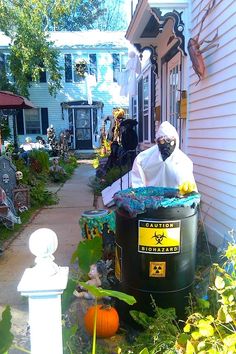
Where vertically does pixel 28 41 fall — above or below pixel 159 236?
above

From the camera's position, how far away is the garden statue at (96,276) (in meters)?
3.19

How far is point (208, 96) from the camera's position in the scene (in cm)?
459

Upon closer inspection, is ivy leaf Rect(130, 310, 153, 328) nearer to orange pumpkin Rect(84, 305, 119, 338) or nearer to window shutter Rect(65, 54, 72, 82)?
orange pumpkin Rect(84, 305, 119, 338)

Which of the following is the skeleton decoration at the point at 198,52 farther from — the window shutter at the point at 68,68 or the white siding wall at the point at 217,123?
the window shutter at the point at 68,68

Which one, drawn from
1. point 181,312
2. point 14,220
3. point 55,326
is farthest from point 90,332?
point 14,220

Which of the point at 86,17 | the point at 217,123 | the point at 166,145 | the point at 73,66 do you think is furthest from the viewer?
the point at 86,17

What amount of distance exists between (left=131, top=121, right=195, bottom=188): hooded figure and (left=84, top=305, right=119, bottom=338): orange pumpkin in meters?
1.46

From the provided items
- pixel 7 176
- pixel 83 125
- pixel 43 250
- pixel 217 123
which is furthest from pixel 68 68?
pixel 43 250

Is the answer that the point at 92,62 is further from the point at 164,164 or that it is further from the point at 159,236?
the point at 159,236

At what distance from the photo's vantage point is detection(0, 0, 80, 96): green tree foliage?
18.4 meters

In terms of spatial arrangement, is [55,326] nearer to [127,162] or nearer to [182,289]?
[182,289]

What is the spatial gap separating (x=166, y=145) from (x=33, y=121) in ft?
61.0

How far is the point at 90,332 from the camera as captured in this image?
2787 mm

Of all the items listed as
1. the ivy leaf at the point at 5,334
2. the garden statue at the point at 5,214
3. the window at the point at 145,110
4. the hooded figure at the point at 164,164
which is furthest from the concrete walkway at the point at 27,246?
the window at the point at 145,110
